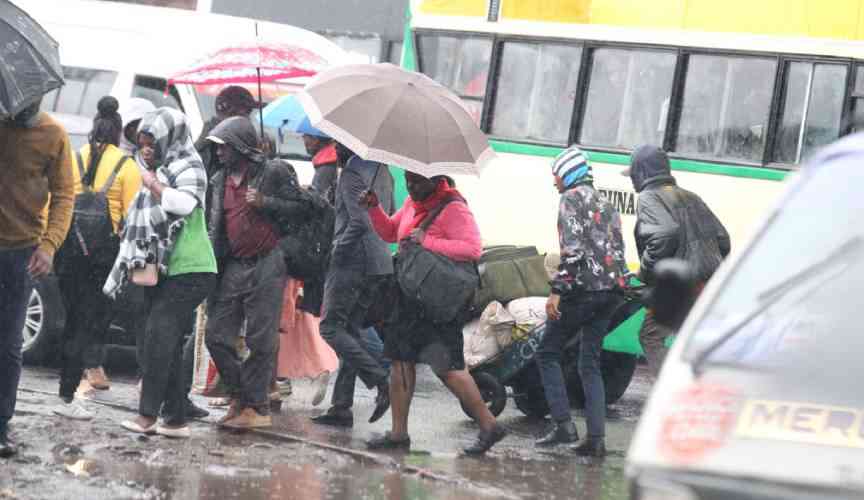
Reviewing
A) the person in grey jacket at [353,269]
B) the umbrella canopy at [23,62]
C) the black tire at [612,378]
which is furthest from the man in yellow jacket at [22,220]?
the black tire at [612,378]

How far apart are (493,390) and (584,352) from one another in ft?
4.29

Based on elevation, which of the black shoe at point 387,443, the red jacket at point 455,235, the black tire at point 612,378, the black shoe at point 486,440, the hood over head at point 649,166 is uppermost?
the hood over head at point 649,166

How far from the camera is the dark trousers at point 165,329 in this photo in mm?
8695

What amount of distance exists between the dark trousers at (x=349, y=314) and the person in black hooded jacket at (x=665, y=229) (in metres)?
1.54

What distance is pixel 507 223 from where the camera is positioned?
13188 mm

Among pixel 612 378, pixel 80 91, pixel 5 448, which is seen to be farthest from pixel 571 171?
pixel 80 91

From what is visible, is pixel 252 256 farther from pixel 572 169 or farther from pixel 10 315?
pixel 572 169

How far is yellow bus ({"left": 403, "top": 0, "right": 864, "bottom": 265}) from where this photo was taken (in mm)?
12445

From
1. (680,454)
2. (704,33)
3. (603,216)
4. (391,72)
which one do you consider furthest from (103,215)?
(680,454)

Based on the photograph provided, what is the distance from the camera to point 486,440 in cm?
916

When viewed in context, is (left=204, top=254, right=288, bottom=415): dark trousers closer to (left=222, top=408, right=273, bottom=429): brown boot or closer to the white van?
(left=222, top=408, right=273, bottom=429): brown boot

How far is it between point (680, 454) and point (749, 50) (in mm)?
8862

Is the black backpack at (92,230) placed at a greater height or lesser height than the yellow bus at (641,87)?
lesser

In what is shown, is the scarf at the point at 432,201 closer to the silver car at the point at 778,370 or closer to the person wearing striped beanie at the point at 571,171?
the person wearing striped beanie at the point at 571,171
